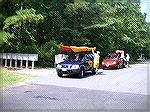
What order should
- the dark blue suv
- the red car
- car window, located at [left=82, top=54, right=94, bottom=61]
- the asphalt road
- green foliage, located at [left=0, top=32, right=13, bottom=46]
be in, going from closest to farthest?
1. the asphalt road
2. green foliage, located at [left=0, top=32, right=13, bottom=46]
3. the dark blue suv
4. car window, located at [left=82, top=54, right=94, bottom=61]
5. the red car

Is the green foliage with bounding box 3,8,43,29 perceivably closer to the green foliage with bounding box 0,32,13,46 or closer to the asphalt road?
the green foliage with bounding box 0,32,13,46

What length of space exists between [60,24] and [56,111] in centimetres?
1315

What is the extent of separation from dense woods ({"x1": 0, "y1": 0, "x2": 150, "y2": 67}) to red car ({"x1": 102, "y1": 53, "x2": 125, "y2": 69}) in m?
1.02

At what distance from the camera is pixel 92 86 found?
12008mm

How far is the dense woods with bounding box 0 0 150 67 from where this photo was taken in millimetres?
17859

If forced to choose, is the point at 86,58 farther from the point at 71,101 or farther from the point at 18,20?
the point at 71,101

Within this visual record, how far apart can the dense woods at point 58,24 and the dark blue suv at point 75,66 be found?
3.45m

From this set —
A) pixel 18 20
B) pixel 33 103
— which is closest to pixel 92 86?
pixel 33 103

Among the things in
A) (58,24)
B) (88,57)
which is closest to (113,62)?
(58,24)

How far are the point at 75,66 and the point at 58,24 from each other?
597cm

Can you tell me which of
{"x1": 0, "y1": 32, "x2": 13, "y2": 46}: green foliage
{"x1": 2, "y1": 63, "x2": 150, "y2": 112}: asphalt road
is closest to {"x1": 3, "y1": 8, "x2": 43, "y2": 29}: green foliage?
{"x1": 0, "y1": 32, "x2": 13, "y2": 46}: green foliage

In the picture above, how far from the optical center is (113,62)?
21.8 metres

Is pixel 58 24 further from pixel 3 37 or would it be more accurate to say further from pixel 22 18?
pixel 3 37

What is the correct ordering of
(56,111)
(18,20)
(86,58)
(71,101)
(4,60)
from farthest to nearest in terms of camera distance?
(4,60)
(18,20)
(86,58)
(71,101)
(56,111)
